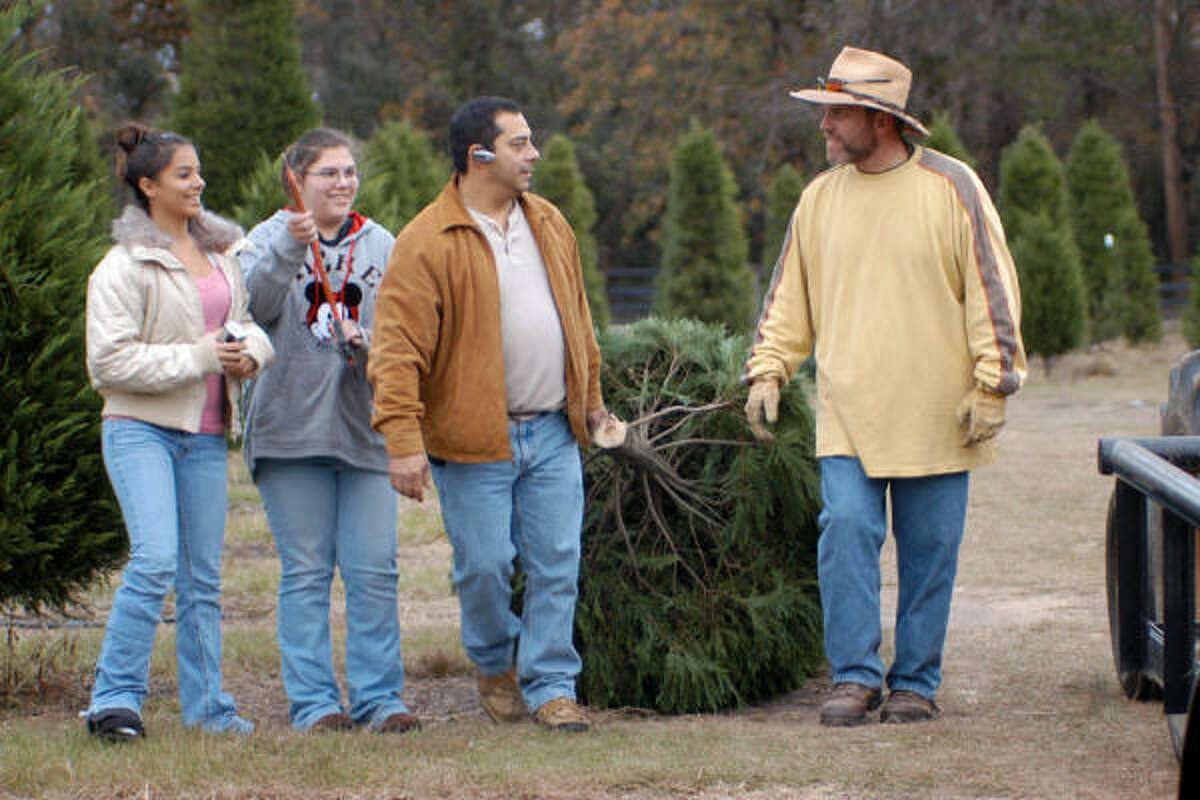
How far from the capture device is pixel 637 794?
418 cm

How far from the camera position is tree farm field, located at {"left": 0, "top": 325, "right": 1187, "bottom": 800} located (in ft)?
13.8

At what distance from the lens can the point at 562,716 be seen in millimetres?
4973

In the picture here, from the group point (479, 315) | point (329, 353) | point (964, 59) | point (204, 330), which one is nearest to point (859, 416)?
point (479, 315)

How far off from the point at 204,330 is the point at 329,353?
38 cm

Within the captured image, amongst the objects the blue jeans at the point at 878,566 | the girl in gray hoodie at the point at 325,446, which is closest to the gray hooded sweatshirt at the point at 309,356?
the girl in gray hoodie at the point at 325,446

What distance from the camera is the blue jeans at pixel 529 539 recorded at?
4.98m

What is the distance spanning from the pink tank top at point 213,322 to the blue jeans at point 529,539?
662 mm

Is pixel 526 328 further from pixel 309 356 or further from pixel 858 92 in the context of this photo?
pixel 858 92

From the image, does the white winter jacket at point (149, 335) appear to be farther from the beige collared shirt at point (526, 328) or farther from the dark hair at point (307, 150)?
the beige collared shirt at point (526, 328)

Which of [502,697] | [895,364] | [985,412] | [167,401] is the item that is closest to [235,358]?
[167,401]

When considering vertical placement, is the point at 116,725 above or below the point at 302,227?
below

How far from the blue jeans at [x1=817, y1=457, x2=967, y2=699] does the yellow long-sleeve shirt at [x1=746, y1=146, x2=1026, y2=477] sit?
0.34 feet

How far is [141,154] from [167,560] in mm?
1201

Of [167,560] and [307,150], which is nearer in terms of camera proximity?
[167,560]
